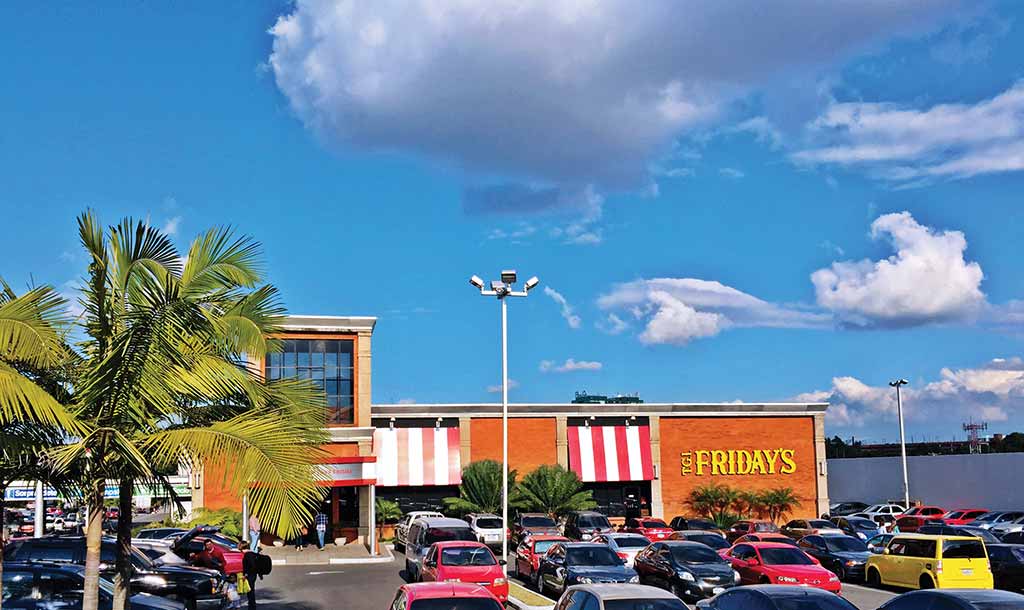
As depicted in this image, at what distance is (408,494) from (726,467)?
60.5ft

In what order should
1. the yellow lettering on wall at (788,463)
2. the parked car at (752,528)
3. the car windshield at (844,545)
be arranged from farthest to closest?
1. the yellow lettering on wall at (788,463)
2. the parked car at (752,528)
3. the car windshield at (844,545)

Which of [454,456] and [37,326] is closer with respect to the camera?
[37,326]

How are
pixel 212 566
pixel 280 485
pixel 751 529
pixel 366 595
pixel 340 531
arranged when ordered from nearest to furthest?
pixel 280 485 → pixel 366 595 → pixel 212 566 → pixel 751 529 → pixel 340 531

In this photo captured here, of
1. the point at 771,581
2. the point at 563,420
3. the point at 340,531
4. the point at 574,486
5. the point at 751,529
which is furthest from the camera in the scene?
the point at 563,420

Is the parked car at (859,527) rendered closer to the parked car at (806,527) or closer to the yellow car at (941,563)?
the parked car at (806,527)

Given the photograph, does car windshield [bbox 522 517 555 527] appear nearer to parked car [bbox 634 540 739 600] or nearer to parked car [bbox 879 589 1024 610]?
parked car [bbox 634 540 739 600]

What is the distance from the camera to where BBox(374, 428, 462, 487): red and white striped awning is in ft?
166

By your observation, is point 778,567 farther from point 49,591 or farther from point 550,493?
point 550,493

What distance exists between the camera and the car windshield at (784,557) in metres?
25.7

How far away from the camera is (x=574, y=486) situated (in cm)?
5003

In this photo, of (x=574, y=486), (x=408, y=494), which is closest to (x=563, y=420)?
(x=574, y=486)

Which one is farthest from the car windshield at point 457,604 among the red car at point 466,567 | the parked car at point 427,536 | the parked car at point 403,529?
the parked car at point 403,529

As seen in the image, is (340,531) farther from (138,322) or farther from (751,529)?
(138,322)

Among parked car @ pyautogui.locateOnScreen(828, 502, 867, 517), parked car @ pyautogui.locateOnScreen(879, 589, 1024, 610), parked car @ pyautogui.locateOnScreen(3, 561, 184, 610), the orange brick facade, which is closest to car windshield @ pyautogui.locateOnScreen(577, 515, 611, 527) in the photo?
the orange brick facade
